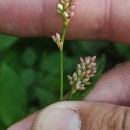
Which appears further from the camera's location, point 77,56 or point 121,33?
point 77,56

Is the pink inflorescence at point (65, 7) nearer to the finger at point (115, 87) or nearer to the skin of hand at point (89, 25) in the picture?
the skin of hand at point (89, 25)

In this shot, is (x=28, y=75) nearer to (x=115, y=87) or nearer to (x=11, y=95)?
(x=11, y=95)

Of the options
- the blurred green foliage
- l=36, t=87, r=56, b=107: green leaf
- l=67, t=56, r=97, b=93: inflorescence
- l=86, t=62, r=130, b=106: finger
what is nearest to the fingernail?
l=67, t=56, r=97, b=93: inflorescence

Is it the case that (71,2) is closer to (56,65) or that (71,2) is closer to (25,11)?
(25,11)

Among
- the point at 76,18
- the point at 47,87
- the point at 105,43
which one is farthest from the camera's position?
the point at 105,43

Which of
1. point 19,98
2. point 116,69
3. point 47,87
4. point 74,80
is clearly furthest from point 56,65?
point 74,80

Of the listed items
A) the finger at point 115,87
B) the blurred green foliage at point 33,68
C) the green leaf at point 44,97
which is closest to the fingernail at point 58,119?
the finger at point 115,87

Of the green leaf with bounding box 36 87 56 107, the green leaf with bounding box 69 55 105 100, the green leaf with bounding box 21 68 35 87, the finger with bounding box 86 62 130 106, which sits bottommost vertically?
the green leaf with bounding box 36 87 56 107

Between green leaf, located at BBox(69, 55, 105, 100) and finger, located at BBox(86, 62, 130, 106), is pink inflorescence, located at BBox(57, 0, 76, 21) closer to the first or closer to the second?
green leaf, located at BBox(69, 55, 105, 100)
